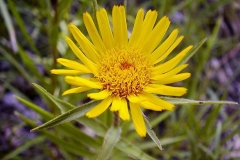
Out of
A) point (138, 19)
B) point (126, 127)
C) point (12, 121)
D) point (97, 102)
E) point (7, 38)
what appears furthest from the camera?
point (7, 38)

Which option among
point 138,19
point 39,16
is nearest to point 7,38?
point 39,16

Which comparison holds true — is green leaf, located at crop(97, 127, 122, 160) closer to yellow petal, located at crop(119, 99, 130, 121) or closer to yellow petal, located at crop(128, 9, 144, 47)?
yellow petal, located at crop(119, 99, 130, 121)

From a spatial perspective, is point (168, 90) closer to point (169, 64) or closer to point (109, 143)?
point (169, 64)

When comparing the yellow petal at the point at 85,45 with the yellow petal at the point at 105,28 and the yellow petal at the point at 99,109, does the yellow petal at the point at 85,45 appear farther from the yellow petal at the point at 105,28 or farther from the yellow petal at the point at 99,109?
the yellow petal at the point at 99,109

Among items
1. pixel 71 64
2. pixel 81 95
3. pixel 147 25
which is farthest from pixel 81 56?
pixel 81 95

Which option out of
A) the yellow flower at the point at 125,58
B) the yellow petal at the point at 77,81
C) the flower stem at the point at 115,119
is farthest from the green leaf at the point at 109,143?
the yellow petal at the point at 77,81

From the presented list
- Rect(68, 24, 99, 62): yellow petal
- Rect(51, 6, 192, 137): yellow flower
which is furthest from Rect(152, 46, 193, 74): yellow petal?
Rect(68, 24, 99, 62): yellow petal

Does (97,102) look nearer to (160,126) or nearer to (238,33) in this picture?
(160,126)
